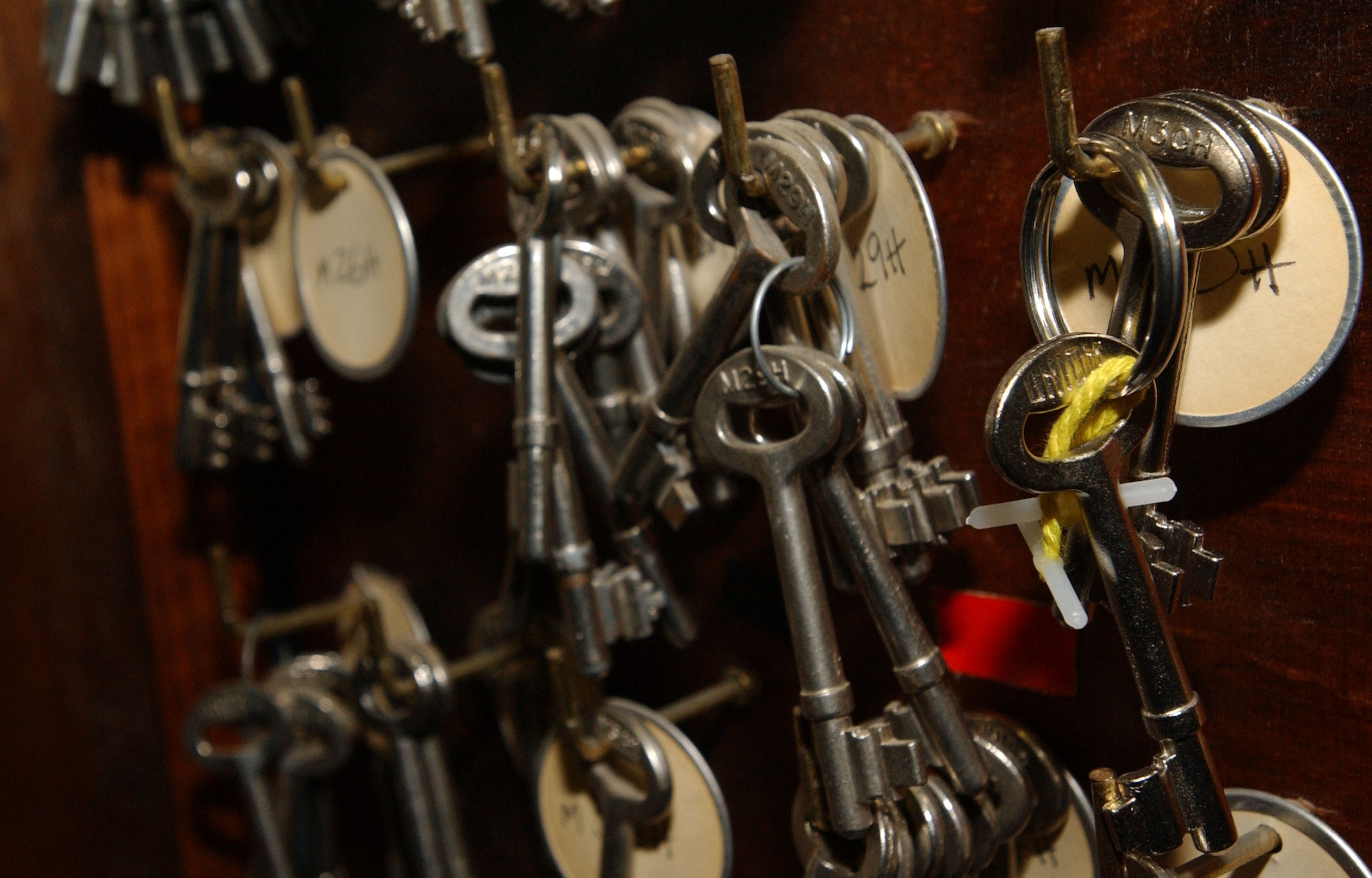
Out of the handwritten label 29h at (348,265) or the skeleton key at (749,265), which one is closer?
the skeleton key at (749,265)

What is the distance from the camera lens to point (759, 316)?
0.48 m

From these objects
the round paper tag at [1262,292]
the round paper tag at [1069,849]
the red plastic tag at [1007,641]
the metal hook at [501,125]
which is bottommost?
the round paper tag at [1069,849]

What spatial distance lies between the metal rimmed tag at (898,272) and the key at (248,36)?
445 mm

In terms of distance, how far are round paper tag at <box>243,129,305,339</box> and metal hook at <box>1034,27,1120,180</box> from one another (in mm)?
501

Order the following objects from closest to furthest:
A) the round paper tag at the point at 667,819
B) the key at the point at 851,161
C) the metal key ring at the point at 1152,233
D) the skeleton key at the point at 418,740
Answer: the metal key ring at the point at 1152,233, the key at the point at 851,161, the round paper tag at the point at 667,819, the skeleton key at the point at 418,740

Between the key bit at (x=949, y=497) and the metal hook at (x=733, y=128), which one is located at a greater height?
the metal hook at (x=733, y=128)

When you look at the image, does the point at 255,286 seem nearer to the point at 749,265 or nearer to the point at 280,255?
the point at 280,255

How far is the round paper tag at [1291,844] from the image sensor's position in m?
0.45

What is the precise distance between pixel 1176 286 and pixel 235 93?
0.73m

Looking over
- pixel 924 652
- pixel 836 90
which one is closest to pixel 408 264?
pixel 836 90

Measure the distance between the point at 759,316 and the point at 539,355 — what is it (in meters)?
0.11

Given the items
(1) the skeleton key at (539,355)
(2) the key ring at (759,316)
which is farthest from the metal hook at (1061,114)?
(1) the skeleton key at (539,355)

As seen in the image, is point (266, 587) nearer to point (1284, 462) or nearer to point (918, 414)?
point (918, 414)

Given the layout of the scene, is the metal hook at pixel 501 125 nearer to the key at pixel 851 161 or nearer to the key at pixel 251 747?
the key at pixel 851 161
